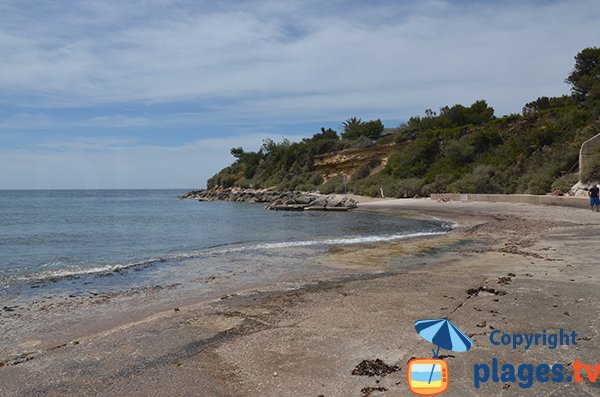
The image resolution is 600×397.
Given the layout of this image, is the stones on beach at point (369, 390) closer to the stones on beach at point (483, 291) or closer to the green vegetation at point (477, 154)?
the stones on beach at point (483, 291)

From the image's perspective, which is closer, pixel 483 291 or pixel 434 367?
pixel 434 367

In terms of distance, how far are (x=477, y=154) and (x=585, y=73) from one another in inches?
771

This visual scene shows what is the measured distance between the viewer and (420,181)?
160ft

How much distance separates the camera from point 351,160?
2670 inches

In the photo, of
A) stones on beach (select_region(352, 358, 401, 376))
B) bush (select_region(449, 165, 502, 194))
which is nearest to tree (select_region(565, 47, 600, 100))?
bush (select_region(449, 165, 502, 194))

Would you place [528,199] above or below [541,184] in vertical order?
below

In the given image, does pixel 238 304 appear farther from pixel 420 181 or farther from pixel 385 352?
pixel 420 181

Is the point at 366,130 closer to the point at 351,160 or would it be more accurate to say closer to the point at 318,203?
the point at 351,160

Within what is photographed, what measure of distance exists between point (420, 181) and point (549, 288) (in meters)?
41.6

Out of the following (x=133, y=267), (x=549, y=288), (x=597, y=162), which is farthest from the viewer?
(x=597, y=162)

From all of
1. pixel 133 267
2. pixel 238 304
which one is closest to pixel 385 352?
pixel 238 304

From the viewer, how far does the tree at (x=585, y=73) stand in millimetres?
53219

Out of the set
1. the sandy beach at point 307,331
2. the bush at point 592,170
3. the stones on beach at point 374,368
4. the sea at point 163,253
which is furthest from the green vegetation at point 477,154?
the stones on beach at point 374,368

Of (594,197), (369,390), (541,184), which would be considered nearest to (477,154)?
(541,184)
